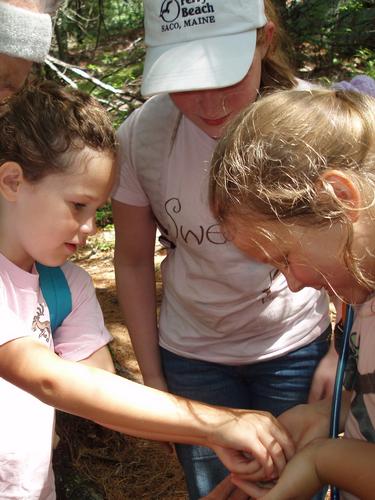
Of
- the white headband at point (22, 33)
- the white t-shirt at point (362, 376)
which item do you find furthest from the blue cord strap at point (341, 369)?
the white headband at point (22, 33)

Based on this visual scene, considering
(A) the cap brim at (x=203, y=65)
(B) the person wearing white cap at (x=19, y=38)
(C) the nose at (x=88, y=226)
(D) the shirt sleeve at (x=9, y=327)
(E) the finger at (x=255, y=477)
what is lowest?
(E) the finger at (x=255, y=477)

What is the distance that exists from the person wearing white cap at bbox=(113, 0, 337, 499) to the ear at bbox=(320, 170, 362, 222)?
553 millimetres

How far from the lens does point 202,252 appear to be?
7.11 feet

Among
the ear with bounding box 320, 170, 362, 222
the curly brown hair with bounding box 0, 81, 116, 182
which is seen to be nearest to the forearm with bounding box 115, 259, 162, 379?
the curly brown hair with bounding box 0, 81, 116, 182

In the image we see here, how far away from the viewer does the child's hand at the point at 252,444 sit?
179 centimetres

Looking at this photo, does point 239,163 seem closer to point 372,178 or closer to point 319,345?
point 372,178

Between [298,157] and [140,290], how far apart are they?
3.78 feet

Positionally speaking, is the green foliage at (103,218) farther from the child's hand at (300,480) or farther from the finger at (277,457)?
the child's hand at (300,480)

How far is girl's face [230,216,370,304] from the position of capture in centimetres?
144

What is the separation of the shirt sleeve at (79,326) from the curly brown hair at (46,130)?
1.07 feet

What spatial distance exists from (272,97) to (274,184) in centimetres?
21

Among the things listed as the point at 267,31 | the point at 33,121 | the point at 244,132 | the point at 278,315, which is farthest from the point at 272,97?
the point at 278,315

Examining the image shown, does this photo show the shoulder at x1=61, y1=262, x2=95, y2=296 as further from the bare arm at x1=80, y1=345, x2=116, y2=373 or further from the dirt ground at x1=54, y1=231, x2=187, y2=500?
the dirt ground at x1=54, y1=231, x2=187, y2=500

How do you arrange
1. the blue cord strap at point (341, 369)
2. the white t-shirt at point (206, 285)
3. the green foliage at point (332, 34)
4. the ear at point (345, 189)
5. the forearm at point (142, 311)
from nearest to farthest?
the ear at point (345, 189) → the blue cord strap at point (341, 369) → the white t-shirt at point (206, 285) → the forearm at point (142, 311) → the green foliage at point (332, 34)
